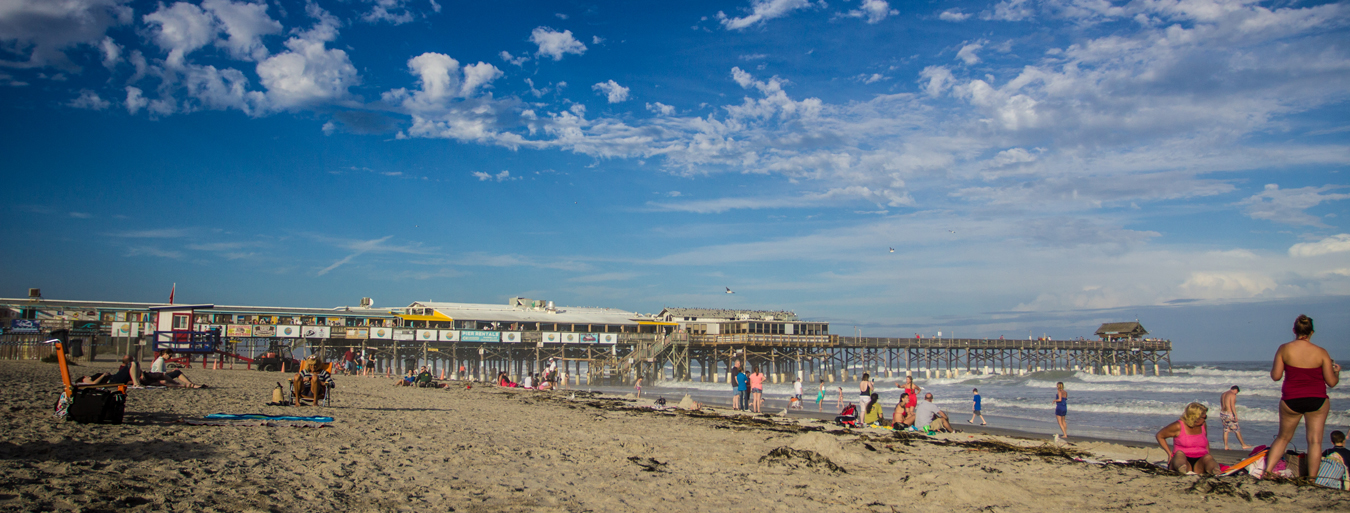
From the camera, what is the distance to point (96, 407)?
25.9ft

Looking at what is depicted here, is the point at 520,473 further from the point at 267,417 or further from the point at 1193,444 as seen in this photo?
the point at 1193,444

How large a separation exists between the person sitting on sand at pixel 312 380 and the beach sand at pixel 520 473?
1552 mm

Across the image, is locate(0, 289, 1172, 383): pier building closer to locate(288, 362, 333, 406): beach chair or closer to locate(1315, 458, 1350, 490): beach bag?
locate(288, 362, 333, 406): beach chair

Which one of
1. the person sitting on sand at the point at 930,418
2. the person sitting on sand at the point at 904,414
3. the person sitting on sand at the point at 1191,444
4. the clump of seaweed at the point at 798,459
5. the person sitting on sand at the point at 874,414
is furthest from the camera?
the person sitting on sand at the point at 874,414

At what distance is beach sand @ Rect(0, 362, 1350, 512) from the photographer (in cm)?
543

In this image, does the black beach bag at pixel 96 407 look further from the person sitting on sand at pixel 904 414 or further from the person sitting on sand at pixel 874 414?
the person sitting on sand at pixel 874 414

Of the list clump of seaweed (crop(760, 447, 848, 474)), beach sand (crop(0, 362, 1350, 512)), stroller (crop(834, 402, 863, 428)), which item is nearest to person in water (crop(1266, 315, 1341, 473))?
beach sand (crop(0, 362, 1350, 512))

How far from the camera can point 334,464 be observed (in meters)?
6.80

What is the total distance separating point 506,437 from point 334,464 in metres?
3.26

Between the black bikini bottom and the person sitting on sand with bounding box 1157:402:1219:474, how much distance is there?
1164 millimetres

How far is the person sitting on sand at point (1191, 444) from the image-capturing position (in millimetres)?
7516

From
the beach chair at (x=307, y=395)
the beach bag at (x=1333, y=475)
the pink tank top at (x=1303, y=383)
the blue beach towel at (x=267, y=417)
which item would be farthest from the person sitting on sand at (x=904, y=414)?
the beach chair at (x=307, y=395)

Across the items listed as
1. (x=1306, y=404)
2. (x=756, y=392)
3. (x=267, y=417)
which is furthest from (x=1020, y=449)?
(x=267, y=417)

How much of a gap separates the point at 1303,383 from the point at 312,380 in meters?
13.5
